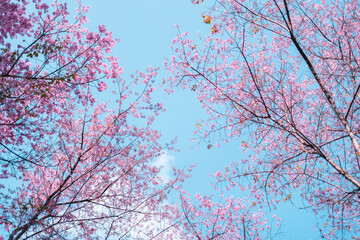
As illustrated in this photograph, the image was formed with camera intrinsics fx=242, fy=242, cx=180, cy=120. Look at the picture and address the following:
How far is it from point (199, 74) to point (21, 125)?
440cm

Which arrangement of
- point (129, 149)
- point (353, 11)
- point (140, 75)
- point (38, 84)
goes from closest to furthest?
point (38, 84) → point (353, 11) → point (129, 149) → point (140, 75)

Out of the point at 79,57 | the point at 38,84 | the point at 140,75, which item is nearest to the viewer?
the point at 38,84

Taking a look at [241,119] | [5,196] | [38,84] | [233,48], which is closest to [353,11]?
[233,48]

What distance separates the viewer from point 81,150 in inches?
310

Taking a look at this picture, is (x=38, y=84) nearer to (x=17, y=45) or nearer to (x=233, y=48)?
(x=17, y=45)

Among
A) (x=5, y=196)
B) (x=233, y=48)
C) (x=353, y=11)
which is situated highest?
(x=353, y=11)

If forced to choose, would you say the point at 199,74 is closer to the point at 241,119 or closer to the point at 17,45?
the point at 241,119

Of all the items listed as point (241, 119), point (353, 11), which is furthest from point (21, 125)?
point (353, 11)

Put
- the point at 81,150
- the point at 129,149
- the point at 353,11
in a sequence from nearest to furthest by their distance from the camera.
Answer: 1. the point at 353,11
2. the point at 81,150
3. the point at 129,149

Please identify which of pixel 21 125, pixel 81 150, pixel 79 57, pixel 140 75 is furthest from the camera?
pixel 140 75

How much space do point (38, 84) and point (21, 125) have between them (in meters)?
1.19

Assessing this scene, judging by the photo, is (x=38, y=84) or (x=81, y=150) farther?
(x=81, y=150)

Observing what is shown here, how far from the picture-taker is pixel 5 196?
6.38 meters

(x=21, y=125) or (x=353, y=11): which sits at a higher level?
(x=353, y=11)
